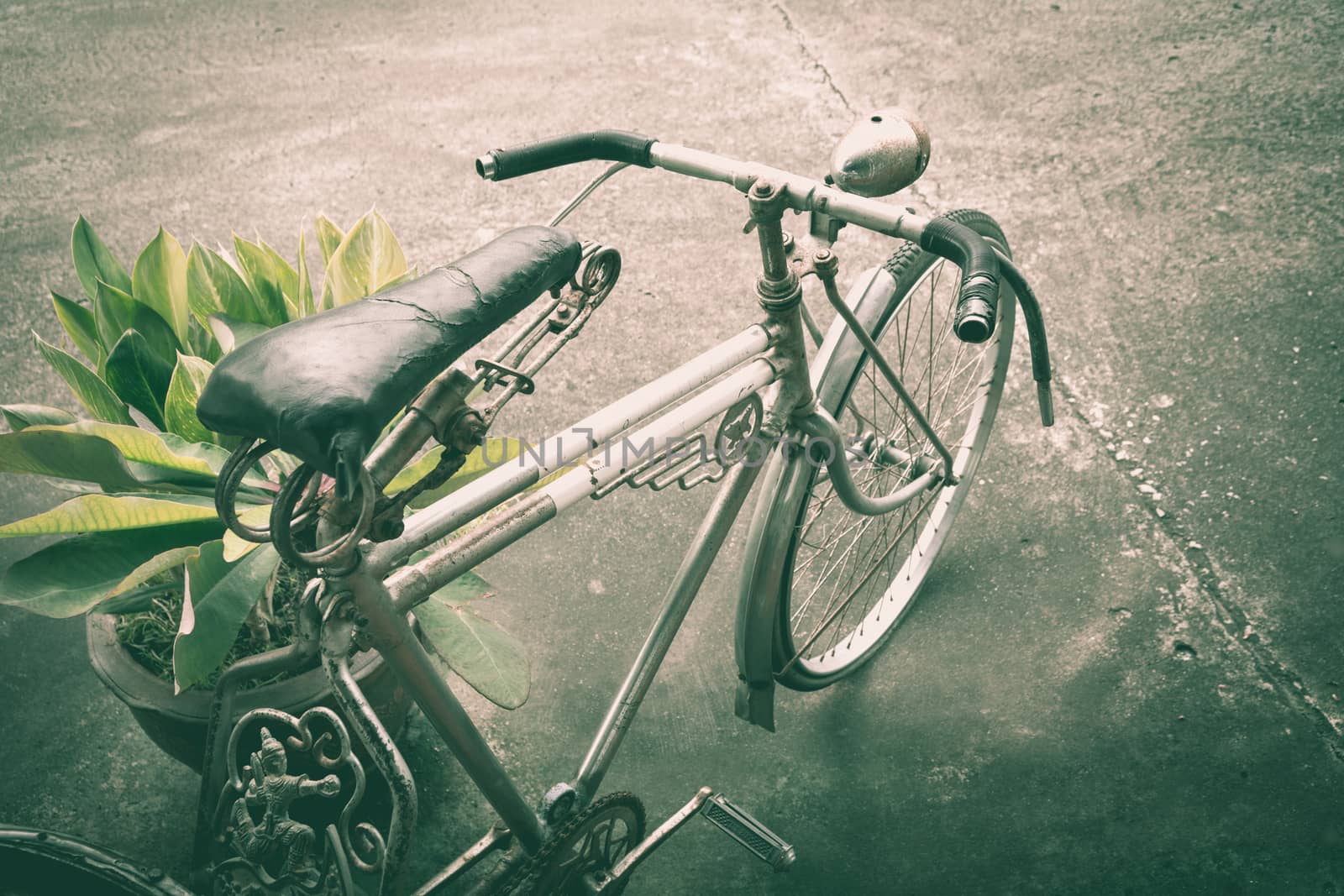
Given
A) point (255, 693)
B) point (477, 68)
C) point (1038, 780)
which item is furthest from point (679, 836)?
point (477, 68)

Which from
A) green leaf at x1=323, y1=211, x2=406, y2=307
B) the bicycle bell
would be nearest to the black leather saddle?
the bicycle bell

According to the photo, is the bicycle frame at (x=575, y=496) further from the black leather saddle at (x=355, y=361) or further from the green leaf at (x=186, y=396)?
the green leaf at (x=186, y=396)

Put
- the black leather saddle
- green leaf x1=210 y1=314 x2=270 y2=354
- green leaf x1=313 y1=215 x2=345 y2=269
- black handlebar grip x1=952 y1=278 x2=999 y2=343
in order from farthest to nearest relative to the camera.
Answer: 1. green leaf x1=313 y1=215 x2=345 y2=269
2. green leaf x1=210 y1=314 x2=270 y2=354
3. black handlebar grip x1=952 y1=278 x2=999 y2=343
4. the black leather saddle

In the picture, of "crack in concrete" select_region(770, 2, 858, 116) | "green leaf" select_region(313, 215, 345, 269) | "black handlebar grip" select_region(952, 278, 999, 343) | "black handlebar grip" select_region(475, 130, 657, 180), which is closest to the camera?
"black handlebar grip" select_region(952, 278, 999, 343)

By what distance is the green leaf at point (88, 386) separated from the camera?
1.82 m

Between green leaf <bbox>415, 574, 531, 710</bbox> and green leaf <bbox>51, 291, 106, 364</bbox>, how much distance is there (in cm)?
79

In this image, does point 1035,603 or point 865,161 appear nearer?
point 865,161

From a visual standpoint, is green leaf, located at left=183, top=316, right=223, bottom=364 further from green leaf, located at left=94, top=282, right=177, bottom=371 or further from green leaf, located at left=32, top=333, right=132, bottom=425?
green leaf, located at left=32, top=333, right=132, bottom=425

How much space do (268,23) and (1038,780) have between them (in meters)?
4.18

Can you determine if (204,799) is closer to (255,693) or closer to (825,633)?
(255,693)

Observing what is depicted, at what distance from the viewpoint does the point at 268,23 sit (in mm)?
4465

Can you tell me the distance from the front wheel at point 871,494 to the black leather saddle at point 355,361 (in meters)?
0.68

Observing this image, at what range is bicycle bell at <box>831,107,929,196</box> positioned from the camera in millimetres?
1369

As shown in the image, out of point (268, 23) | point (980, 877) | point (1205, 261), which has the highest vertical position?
point (268, 23)
